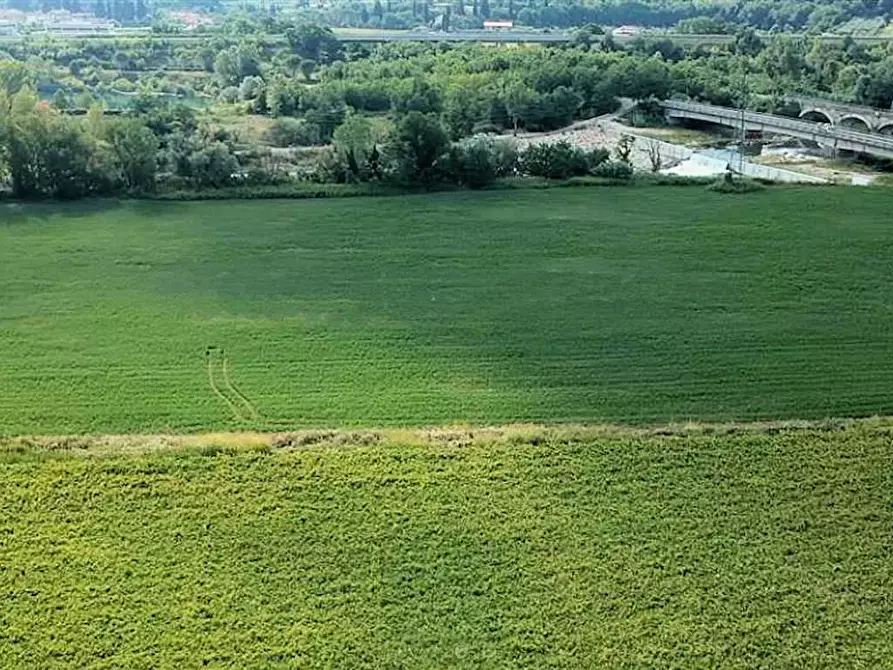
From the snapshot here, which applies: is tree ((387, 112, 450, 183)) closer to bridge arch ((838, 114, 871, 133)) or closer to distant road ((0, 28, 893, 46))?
bridge arch ((838, 114, 871, 133))

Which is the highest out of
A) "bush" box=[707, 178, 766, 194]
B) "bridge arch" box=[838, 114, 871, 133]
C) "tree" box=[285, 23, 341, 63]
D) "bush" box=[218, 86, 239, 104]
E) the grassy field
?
"tree" box=[285, 23, 341, 63]

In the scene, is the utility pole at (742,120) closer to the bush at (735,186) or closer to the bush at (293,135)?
the bush at (735,186)

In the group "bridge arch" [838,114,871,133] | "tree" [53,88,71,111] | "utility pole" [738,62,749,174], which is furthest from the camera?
"tree" [53,88,71,111]

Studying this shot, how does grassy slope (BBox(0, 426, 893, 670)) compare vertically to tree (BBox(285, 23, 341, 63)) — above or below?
below

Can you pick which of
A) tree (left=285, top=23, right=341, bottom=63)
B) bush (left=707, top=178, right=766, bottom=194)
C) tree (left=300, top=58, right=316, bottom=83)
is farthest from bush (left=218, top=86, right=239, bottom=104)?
bush (left=707, top=178, right=766, bottom=194)

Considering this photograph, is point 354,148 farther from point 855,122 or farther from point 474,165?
point 855,122

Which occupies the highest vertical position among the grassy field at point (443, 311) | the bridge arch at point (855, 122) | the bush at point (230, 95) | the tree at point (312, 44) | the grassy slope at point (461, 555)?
the tree at point (312, 44)

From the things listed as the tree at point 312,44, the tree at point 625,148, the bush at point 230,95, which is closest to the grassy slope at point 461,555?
the tree at point 625,148

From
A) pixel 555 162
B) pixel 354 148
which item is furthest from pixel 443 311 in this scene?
pixel 555 162
